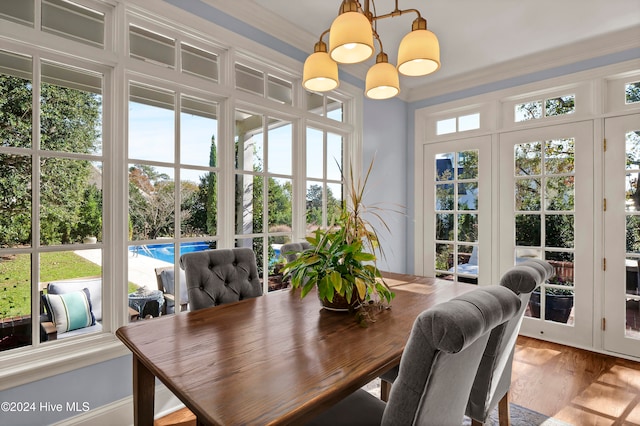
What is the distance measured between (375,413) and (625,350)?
287cm

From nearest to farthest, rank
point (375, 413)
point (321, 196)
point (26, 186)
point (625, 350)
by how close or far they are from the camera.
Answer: point (375, 413) → point (26, 186) → point (625, 350) → point (321, 196)

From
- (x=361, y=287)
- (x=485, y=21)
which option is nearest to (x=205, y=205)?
(x=361, y=287)

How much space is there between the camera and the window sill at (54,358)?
157 centimetres

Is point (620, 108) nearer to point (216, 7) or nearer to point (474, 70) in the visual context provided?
point (474, 70)

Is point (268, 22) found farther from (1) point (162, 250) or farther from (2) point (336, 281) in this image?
(2) point (336, 281)

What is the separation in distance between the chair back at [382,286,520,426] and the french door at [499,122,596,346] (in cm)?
280

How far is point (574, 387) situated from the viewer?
2.33 metres

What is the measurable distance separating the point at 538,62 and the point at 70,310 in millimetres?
4091

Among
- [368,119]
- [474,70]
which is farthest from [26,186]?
[474,70]

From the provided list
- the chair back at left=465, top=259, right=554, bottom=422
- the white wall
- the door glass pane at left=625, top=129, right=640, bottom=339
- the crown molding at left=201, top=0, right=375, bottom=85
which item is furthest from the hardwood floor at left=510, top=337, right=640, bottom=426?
the crown molding at left=201, top=0, right=375, bottom=85

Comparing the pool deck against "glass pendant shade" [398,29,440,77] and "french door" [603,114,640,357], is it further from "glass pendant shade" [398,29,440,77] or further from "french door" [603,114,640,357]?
"french door" [603,114,640,357]

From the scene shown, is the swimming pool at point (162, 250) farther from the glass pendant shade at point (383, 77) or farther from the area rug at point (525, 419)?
the area rug at point (525, 419)

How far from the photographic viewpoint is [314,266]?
4.68 feet

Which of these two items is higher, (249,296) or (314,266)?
(314,266)
